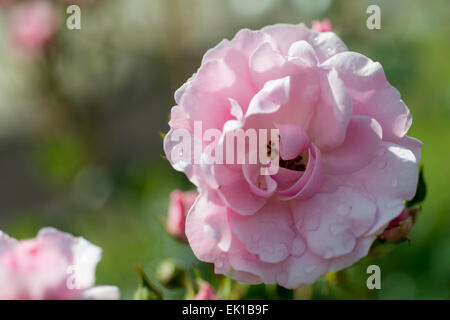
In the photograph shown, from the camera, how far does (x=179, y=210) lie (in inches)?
36.0

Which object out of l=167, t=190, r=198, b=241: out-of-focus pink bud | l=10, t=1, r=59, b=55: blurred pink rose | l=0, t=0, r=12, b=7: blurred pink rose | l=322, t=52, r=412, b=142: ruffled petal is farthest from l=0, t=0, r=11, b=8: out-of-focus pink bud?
l=322, t=52, r=412, b=142: ruffled petal

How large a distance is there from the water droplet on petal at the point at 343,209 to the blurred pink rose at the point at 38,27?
1999 millimetres

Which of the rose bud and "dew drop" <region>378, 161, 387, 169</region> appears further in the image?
the rose bud

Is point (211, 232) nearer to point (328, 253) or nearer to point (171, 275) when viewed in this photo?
point (328, 253)

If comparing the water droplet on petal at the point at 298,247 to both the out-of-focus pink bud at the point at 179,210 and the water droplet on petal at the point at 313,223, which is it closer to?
the water droplet on petal at the point at 313,223

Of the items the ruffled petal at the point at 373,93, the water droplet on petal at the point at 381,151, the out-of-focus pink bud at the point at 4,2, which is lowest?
the water droplet on petal at the point at 381,151

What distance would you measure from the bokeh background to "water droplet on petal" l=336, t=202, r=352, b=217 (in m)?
0.55

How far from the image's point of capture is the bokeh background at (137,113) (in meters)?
1.72

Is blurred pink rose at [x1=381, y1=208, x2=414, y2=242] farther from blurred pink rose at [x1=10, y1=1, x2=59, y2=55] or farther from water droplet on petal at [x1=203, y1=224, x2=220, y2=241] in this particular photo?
blurred pink rose at [x1=10, y1=1, x2=59, y2=55]

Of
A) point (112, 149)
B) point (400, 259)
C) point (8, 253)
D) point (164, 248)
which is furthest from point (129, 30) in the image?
point (8, 253)

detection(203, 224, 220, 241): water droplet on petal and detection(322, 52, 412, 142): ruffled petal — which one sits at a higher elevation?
detection(322, 52, 412, 142): ruffled petal

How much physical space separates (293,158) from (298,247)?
0.38 ft

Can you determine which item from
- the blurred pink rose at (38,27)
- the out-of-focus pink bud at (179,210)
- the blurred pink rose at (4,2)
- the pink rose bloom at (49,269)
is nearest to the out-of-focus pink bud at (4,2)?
the blurred pink rose at (4,2)

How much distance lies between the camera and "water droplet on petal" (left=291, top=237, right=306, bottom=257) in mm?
642
